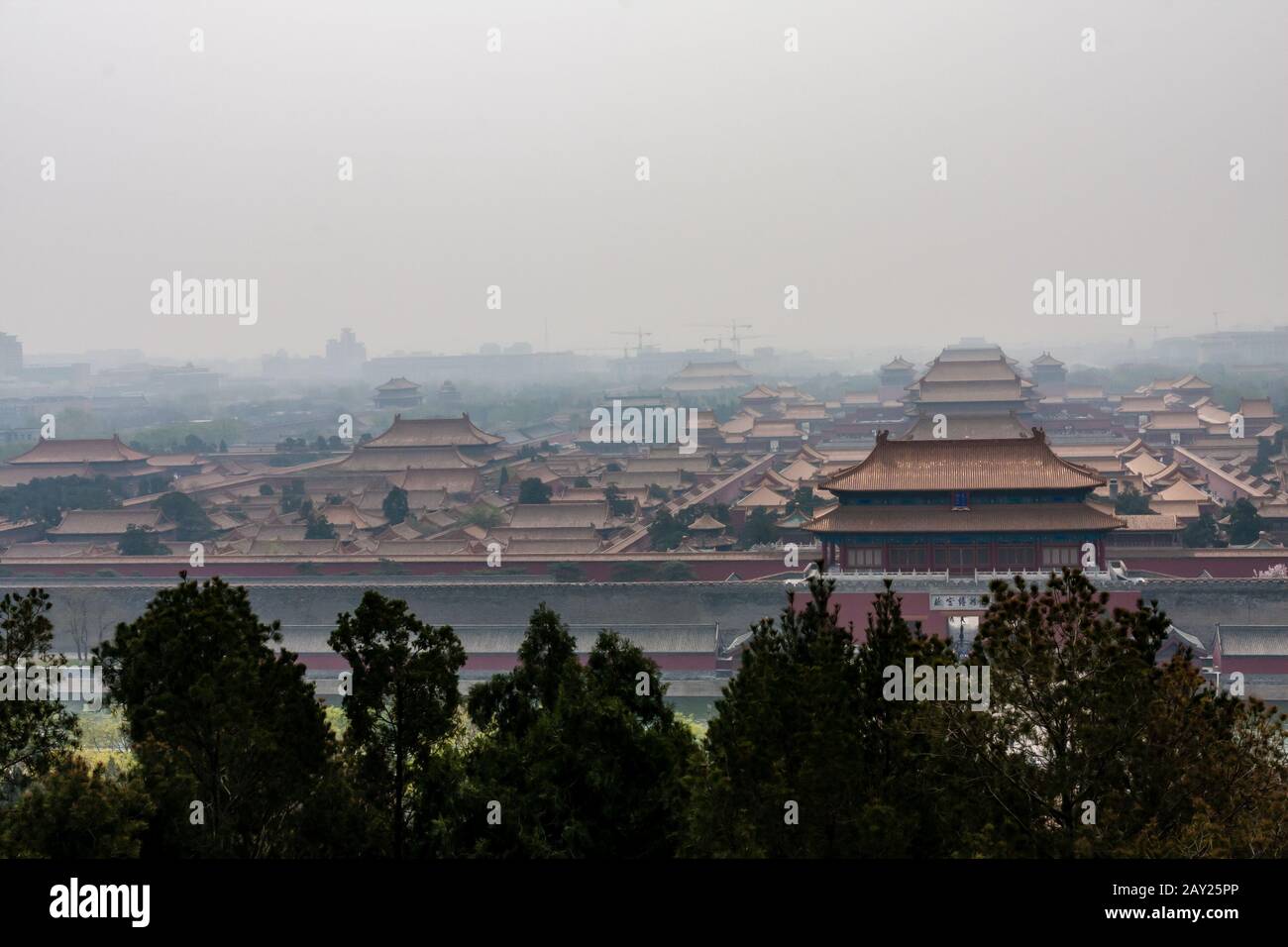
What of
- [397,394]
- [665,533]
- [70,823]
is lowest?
[70,823]

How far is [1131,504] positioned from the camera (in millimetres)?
28703

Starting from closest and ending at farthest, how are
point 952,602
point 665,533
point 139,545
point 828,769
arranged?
point 828,769 → point 952,602 → point 665,533 → point 139,545

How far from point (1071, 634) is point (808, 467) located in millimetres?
32806

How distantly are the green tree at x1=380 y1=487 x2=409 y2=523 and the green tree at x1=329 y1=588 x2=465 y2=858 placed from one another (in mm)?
28142

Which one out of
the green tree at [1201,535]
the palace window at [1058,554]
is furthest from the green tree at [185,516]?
the green tree at [1201,535]

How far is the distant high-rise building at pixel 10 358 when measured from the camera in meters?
102

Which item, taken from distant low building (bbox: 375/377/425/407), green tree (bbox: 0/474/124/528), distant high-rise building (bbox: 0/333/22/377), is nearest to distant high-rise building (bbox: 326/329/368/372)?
distant high-rise building (bbox: 0/333/22/377)

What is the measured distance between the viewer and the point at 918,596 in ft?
70.9

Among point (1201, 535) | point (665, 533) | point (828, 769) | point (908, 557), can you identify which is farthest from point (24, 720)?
point (1201, 535)

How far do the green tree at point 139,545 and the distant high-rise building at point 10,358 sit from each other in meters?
78.3

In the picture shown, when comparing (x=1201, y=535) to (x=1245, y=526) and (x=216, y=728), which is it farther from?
(x=216, y=728)

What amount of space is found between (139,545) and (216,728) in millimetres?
25350
